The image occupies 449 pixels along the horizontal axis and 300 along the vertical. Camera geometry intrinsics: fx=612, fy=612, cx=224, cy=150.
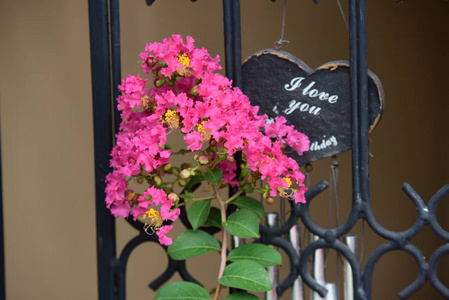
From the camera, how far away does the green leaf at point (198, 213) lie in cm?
145

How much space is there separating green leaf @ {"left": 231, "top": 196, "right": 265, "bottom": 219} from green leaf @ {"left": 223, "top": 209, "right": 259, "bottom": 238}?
0.03 metres

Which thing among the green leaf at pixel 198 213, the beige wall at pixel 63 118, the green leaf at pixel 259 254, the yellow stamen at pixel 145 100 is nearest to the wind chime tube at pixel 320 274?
the green leaf at pixel 259 254

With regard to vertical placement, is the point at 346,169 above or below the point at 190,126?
below

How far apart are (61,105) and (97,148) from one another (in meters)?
1.19

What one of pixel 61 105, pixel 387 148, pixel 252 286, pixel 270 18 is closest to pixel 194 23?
pixel 270 18

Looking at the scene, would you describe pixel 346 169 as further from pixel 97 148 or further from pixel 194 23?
pixel 97 148

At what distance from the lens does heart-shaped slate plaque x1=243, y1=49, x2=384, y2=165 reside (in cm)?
149

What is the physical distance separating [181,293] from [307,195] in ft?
1.28

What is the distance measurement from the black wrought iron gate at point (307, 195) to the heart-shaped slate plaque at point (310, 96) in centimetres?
3

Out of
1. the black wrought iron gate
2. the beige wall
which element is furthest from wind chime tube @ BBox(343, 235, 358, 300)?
the beige wall

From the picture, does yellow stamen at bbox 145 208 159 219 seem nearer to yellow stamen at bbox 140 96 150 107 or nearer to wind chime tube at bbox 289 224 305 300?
yellow stamen at bbox 140 96 150 107

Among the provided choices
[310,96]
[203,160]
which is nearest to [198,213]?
[203,160]

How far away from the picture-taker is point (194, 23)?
9.09 ft

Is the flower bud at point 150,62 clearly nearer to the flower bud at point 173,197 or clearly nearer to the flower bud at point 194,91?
the flower bud at point 194,91
